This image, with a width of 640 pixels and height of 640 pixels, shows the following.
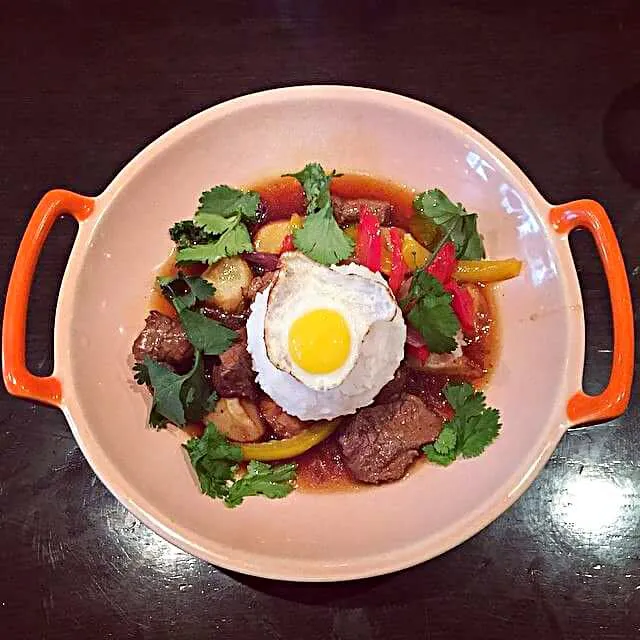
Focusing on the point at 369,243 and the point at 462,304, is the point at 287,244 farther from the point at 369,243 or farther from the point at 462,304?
the point at 462,304

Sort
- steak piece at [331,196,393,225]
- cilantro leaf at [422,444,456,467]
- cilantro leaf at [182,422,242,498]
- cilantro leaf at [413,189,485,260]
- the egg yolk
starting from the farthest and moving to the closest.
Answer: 1. steak piece at [331,196,393,225]
2. cilantro leaf at [413,189,485,260]
3. cilantro leaf at [422,444,456,467]
4. cilantro leaf at [182,422,242,498]
5. the egg yolk

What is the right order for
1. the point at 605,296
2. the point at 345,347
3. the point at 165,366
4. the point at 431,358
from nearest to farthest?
the point at 345,347 → the point at 165,366 → the point at 431,358 → the point at 605,296

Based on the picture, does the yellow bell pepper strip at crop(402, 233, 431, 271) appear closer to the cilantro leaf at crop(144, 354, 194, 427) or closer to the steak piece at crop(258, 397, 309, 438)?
the steak piece at crop(258, 397, 309, 438)

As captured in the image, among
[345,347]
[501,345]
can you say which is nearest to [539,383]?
[501,345]

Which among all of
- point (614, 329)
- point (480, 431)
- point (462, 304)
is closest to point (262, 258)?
point (462, 304)

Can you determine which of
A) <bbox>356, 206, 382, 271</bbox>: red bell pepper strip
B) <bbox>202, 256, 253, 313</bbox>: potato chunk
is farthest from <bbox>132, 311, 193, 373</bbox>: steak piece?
<bbox>356, 206, 382, 271</bbox>: red bell pepper strip

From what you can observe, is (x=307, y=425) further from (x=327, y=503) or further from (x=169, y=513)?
(x=169, y=513)

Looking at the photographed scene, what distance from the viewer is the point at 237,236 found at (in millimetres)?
2385

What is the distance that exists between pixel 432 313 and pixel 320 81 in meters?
Result: 1.16

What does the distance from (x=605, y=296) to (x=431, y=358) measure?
2.26 ft

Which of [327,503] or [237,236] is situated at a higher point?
[237,236]

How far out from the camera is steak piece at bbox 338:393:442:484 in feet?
7.37

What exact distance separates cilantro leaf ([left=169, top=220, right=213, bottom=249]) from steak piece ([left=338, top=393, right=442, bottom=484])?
0.78 metres

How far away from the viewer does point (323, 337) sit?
191 centimetres
